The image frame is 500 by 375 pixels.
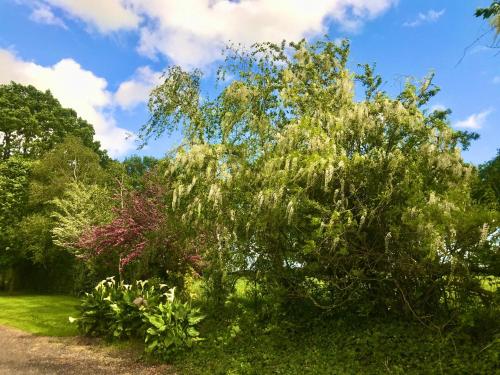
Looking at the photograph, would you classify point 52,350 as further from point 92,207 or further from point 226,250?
point 92,207

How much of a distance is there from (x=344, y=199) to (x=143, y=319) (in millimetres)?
5766

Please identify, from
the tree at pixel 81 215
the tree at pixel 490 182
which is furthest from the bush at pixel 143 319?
the tree at pixel 490 182

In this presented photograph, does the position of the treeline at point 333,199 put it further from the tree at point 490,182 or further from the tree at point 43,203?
the tree at point 43,203

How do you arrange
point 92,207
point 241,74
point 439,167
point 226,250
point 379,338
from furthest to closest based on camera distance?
point 92,207, point 241,74, point 226,250, point 379,338, point 439,167

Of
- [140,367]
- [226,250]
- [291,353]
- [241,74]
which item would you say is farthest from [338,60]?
→ [140,367]

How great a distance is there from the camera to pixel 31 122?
113 feet

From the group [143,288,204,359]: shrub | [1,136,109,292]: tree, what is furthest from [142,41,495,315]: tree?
[1,136,109,292]: tree

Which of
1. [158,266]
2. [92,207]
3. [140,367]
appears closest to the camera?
[140,367]

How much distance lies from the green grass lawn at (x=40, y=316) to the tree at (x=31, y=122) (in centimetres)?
1644

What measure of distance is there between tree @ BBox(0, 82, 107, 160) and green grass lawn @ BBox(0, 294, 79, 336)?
16439mm

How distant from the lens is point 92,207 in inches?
875

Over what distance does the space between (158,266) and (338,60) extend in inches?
370

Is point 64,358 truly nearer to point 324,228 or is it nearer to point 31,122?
point 324,228

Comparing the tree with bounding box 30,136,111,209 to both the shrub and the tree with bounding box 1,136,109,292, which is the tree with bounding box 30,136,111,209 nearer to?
the tree with bounding box 1,136,109,292
